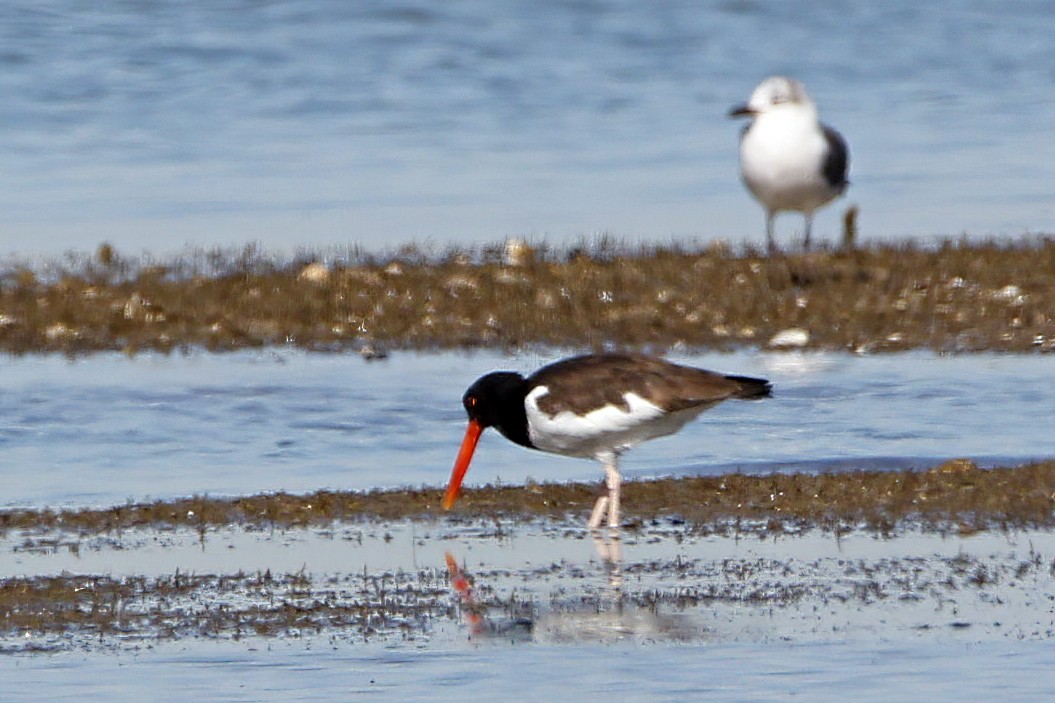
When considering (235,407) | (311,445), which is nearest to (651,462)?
(311,445)

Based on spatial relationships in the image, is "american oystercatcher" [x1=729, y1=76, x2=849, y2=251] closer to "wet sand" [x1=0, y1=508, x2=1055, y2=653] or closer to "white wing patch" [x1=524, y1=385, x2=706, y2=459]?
"white wing patch" [x1=524, y1=385, x2=706, y2=459]

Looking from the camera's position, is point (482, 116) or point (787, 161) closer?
point (787, 161)

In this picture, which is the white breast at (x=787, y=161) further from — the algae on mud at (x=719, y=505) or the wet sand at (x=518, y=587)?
the wet sand at (x=518, y=587)

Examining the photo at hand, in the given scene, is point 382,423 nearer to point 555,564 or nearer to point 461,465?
point 461,465

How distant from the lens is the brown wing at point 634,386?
31.7 ft

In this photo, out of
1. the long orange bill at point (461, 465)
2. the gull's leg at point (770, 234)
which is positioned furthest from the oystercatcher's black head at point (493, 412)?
the gull's leg at point (770, 234)

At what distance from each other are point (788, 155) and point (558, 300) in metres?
2.71

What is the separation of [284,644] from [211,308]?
873 centimetres

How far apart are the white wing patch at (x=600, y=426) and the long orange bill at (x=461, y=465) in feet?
1.15

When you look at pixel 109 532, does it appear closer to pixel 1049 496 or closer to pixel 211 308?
pixel 1049 496

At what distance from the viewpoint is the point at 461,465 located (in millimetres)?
9977

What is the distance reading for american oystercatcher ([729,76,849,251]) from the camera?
56.4 ft

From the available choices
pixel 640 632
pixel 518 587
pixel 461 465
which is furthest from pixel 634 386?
pixel 640 632

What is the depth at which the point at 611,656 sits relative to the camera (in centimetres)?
722
